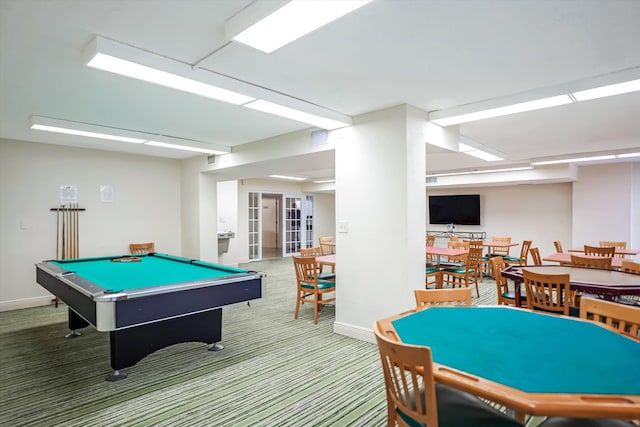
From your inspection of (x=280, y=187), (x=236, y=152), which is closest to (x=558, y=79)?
(x=236, y=152)

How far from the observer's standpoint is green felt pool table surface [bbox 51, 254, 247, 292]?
312 cm

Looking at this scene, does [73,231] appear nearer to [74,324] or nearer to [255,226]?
[74,324]

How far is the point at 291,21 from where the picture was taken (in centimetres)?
193

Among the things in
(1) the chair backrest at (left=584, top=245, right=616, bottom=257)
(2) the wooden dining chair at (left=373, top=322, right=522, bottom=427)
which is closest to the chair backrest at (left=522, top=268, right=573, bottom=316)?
(2) the wooden dining chair at (left=373, top=322, right=522, bottom=427)

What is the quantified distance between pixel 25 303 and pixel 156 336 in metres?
3.70

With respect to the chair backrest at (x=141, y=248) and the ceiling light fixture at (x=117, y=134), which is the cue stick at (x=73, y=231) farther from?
the ceiling light fixture at (x=117, y=134)

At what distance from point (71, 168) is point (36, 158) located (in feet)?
1.55

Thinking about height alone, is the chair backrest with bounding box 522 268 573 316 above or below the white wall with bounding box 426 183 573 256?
below

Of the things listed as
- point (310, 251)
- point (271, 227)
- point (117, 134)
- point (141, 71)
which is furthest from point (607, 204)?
point (271, 227)

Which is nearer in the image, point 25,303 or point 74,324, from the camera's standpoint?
point 74,324

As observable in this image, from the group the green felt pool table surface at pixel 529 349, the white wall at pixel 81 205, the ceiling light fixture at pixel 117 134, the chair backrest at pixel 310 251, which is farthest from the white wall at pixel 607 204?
the white wall at pixel 81 205

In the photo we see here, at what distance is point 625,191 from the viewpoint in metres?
7.45

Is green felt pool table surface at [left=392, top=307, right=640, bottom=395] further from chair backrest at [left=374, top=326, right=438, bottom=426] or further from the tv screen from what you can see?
the tv screen

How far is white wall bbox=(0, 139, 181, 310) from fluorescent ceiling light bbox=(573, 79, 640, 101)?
661 cm
